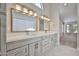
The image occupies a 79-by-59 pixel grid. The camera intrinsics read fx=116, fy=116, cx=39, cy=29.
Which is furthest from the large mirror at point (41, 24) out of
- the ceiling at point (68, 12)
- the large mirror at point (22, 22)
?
the ceiling at point (68, 12)

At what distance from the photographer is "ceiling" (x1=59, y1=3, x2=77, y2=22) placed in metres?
1.55

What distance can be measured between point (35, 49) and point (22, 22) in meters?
0.40

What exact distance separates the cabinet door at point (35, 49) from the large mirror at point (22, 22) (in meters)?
0.20

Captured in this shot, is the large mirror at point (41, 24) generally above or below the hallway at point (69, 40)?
above

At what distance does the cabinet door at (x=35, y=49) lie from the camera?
1.50 meters

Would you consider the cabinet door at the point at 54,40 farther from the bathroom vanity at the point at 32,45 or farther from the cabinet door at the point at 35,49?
the cabinet door at the point at 35,49

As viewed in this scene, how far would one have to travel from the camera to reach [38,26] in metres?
1.59

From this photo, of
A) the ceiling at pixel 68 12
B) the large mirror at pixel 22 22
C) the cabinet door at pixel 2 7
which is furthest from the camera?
the ceiling at pixel 68 12

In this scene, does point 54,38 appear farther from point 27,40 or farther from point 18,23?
point 18,23

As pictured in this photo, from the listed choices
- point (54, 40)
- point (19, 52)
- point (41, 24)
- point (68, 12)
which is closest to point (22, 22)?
point (41, 24)

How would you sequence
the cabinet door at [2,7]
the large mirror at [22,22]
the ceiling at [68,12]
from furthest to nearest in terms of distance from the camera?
1. the ceiling at [68,12]
2. the large mirror at [22,22]
3. the cabinet door at [2,7]

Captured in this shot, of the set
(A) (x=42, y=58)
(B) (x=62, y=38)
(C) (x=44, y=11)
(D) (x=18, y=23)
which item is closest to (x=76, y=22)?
(B) (x=62, y=38)

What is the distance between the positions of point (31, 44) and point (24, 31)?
0.63 ft

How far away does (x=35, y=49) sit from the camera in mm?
1540
